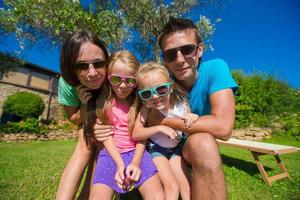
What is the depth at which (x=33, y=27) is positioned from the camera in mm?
14805

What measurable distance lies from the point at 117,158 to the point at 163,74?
1.13 meters

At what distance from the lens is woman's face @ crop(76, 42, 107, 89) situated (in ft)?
9.00

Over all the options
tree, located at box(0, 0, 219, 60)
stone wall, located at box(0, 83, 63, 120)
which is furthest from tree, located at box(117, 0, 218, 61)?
stone wall, located at box(0, 83, 63, 120)

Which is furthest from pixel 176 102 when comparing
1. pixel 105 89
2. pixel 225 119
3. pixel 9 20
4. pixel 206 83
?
pixel 9 20

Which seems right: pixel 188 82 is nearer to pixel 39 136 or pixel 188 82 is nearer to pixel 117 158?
pixel 117 158

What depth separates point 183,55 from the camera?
117 inches

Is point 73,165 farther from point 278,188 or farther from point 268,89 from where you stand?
point 268,89

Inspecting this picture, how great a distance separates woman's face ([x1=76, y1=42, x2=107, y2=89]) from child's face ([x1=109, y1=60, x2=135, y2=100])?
133 millimetres

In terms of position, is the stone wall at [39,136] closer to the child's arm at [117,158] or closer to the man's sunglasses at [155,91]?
the child's arm at [117,158]

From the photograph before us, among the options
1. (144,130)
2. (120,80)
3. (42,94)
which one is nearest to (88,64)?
(120,80)

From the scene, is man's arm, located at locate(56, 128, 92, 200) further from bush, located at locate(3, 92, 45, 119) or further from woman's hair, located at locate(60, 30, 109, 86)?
bush, located at locate(3, 92, 45, 119)

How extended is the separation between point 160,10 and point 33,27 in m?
7.87

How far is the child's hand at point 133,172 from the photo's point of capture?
248 centimetres

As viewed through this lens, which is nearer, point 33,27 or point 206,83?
point 206,83
